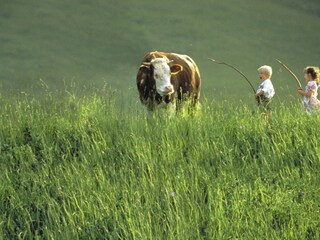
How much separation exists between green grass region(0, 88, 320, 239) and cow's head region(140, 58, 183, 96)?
0.41 m

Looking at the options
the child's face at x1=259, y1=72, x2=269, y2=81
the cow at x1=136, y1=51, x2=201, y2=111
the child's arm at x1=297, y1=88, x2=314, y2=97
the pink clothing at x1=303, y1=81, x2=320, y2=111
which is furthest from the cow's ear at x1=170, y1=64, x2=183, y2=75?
the pink clothing at x1=303, y1=81, x2=320, y2=111

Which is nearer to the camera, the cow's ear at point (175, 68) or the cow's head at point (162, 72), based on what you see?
the cow's head at point (162, 72)

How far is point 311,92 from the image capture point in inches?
322

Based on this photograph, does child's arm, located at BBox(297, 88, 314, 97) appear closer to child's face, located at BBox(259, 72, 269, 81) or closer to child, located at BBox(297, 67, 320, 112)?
child, located at BBox(297, 67, 320, 112)

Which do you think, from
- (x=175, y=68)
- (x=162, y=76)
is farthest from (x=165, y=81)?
(x=175, y=68)

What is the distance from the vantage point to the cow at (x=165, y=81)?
8.05m

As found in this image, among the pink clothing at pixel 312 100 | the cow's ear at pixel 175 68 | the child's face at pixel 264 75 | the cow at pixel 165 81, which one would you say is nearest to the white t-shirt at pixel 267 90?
the child's face at pixel 264 75

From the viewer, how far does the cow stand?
805cm

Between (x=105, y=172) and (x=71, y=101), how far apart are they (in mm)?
1737

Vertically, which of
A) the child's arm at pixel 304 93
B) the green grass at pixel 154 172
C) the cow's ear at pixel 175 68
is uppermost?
the cow's ear at pixel 175 68

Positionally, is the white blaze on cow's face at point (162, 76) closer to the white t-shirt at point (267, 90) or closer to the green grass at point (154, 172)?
the green grass at point (154, 172)

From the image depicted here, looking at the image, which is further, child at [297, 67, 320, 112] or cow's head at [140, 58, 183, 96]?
child at [297, 67, 320, 112]

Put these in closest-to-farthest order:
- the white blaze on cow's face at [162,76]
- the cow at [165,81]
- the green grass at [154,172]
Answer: the green grass at [154,172]
the white blaze on cow's face at [162,76]
the cow at [165,81]

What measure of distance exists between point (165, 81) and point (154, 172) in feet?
7.25
